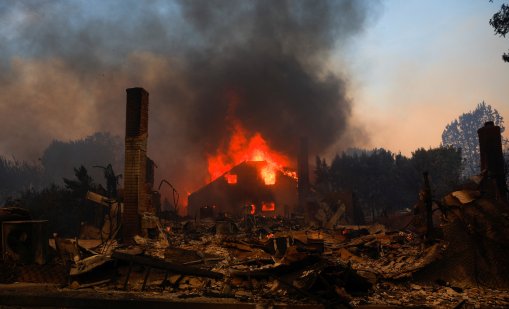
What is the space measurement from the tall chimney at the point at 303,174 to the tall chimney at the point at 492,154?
81.8 ft

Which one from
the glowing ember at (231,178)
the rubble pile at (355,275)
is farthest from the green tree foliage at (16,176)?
the rubble pile at (355,275)

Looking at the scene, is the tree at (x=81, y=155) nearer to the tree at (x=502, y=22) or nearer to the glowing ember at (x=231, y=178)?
the glowing ember at (x=231, y=178)

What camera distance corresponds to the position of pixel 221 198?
42.7 m

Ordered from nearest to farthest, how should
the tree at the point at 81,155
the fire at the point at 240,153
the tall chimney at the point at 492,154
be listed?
the tall chimney at the point at 492,154 → the fire at the point at 240,153 → the tree at the point at 81,155

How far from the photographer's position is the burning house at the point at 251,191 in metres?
41.8

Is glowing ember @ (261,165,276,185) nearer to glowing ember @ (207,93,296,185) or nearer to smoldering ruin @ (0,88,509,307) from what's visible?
glowing ember @ (207,93,296,185)

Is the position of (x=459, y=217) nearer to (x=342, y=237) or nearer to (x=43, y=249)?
(x=342, y=237)

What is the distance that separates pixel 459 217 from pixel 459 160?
40.5 metres

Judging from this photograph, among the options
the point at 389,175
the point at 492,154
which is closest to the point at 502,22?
the point at 492,154

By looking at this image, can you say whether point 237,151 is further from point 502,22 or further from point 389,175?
point 502,22

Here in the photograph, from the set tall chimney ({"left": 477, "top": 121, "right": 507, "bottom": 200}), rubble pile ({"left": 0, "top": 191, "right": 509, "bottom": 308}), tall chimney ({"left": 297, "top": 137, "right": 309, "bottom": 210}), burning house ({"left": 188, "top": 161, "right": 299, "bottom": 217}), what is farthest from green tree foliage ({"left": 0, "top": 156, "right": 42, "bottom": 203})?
tall chimney ({"left": 477, "top": 121, "right": 507, "bottom": 200})

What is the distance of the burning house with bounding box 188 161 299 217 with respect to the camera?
41.8 metres

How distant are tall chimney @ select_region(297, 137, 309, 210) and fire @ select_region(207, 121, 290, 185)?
3844 mm

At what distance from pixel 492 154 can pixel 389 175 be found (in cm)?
2870
